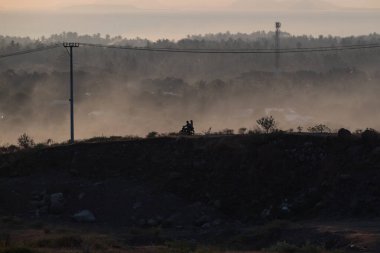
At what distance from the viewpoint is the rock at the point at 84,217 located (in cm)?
2552

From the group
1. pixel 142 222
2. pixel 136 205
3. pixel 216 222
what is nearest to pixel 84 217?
pixel 136 205

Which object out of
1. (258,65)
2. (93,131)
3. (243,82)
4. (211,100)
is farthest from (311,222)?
(258,65)

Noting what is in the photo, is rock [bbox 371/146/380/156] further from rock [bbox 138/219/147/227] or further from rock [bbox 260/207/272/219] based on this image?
rock [bbox 138/219/147/227]

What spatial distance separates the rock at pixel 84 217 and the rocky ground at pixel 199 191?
0.04m

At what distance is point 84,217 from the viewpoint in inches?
1008

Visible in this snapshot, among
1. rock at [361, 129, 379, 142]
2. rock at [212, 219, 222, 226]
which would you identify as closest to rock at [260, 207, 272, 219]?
rock at [212, 219, 222, 226]

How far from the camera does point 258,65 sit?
17700 cm

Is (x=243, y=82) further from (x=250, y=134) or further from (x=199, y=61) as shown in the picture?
(x=250, y=134)

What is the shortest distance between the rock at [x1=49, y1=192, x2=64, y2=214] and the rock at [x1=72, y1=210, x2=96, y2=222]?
2.97ft

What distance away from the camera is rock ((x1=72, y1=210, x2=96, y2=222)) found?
25.5 meters

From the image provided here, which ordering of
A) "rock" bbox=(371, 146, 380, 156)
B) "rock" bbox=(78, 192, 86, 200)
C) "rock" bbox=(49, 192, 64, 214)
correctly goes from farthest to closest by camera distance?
"rock" bbox=(78, 192, 86, 200)
"rock" bbox=(49, 192, 64, 214)
"rock" bbox=(371, 146, 380, 156)

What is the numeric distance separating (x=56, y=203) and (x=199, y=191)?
5.03 meters

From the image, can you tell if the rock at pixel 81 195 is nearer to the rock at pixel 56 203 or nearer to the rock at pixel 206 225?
the rock at pixel 56 203

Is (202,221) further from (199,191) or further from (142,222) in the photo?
(199,191)
